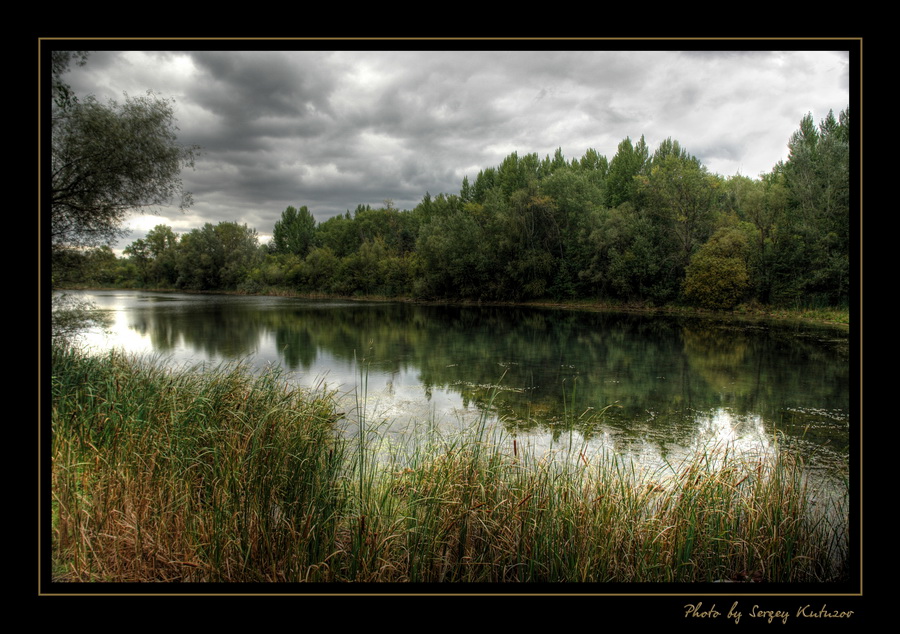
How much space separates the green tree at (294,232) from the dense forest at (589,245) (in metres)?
6.22

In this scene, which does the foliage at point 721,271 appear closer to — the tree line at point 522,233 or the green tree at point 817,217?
the tree line at point 522,233

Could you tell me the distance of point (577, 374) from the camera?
12.9m

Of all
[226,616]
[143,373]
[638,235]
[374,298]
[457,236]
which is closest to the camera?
[226,616]

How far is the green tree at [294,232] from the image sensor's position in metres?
71.8

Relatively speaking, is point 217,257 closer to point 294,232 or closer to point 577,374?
point 294,232

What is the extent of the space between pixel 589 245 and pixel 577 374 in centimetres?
2596

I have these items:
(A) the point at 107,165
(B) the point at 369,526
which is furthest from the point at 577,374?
(A) the point at 107,165

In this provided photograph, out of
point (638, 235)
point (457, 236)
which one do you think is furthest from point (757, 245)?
point (457, 236)

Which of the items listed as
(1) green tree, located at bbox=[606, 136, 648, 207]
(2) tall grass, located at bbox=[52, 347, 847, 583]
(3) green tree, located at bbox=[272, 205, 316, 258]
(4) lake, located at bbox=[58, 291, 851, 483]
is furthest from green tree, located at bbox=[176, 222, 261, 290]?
(2) tall grass, located at bbox=[52, 347, 847, 583]

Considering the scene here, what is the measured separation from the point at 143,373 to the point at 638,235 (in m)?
34.3

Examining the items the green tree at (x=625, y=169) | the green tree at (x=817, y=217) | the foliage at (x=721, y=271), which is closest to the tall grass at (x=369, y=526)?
the green tree at (x=817, y=217)
